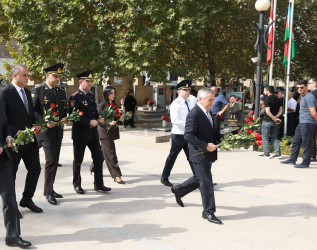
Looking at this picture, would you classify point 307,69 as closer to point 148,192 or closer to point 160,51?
point 160,51

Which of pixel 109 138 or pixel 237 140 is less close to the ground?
pixel 237 140

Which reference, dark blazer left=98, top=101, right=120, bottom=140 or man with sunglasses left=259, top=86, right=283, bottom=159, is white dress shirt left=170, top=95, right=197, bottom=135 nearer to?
dark blazer left=98, top=101, right=120, bottom=140

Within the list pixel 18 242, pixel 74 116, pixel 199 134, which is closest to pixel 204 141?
pixel 199 134

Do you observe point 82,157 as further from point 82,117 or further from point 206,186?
point 206,186

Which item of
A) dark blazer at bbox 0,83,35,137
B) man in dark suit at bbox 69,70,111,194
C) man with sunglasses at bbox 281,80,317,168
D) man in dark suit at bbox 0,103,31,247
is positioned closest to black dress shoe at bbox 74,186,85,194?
man in dark suit at bbox 69,70,111,194

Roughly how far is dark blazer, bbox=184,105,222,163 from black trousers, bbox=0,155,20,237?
7.39 ft

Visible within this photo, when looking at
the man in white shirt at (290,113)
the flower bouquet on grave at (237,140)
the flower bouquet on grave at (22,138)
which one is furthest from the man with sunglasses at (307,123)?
the flower bouquet on grave at (22,138)

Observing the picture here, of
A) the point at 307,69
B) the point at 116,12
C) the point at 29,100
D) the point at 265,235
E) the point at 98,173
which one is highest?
the point at 116,12

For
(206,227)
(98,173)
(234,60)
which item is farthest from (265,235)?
(234,60)

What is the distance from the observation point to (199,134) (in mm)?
4926

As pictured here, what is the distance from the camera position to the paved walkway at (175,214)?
4.37 m

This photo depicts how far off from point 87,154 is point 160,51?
7759mm

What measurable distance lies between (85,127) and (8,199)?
2.33 m

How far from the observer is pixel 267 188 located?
6781 mm
